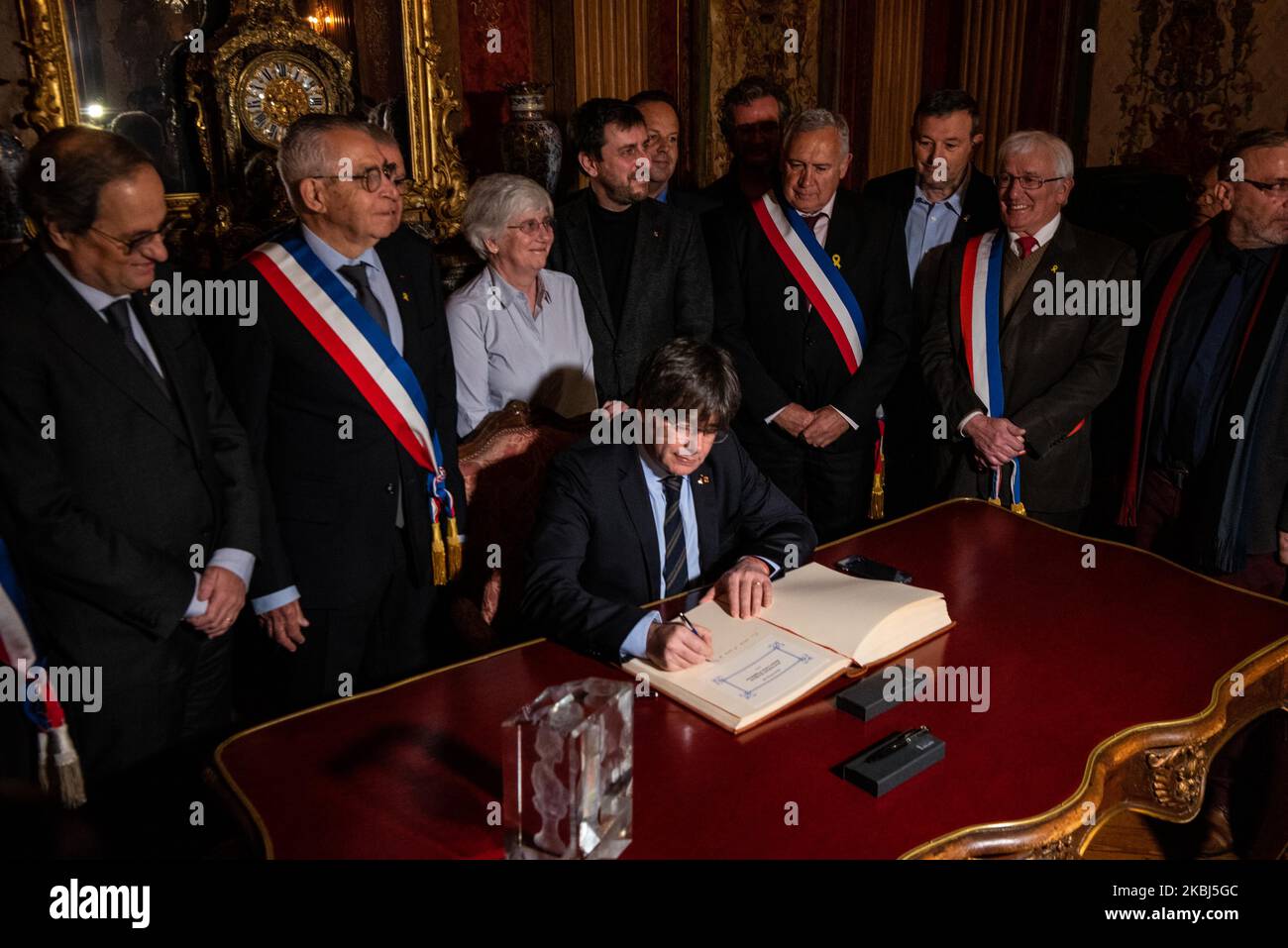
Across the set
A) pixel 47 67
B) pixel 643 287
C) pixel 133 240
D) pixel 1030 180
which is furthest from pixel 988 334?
Answer: pixel 47 67

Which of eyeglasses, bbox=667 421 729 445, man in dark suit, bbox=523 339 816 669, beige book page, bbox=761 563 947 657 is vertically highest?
eyeglasses, bbox=667 421 729 445

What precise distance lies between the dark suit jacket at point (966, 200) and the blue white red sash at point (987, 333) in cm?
21

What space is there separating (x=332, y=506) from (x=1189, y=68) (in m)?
4.78

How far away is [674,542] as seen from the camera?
210 cm

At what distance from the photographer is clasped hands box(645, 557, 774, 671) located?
1680mm

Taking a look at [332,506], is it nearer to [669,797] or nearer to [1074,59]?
[669,797]

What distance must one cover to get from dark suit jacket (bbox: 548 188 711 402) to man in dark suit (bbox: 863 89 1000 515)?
1.99 ft

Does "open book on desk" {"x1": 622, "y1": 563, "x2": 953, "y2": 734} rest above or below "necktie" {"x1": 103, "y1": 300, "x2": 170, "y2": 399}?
below

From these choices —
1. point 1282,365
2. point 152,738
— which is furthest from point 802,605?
point 1282,365

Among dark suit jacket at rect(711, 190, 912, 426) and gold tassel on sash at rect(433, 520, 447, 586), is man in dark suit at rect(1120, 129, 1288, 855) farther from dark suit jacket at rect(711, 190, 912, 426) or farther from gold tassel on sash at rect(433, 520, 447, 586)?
gold tassel on sash at rect(433, 520, 447, 586)

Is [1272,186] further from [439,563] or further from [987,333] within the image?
[439,563]

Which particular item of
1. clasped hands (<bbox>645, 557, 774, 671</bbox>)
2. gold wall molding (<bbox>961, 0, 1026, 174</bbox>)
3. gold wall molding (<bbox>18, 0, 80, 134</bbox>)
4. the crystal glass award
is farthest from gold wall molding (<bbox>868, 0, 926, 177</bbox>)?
the crystal glass award

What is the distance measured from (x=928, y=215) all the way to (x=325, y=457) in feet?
6.43

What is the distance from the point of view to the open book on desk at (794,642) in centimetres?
163
